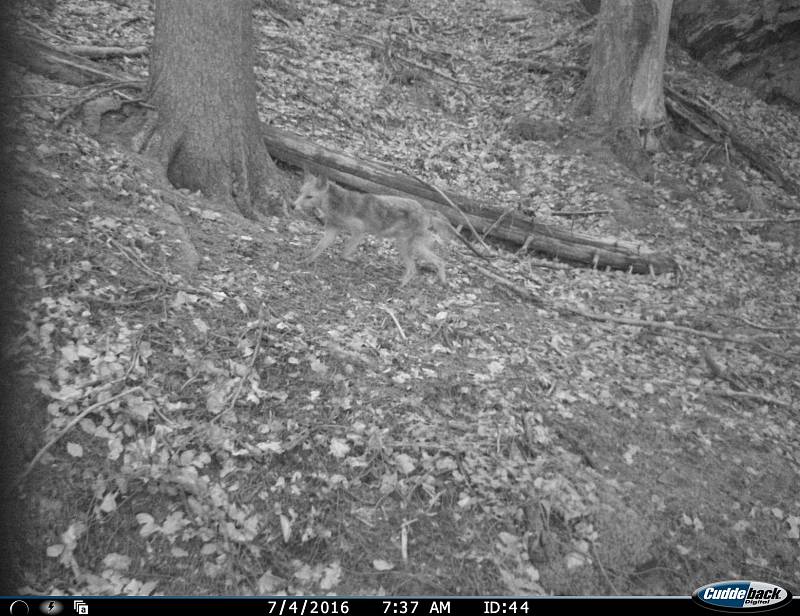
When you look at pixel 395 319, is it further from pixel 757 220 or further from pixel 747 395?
pixel 757 220

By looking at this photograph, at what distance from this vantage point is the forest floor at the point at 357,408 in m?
4.27

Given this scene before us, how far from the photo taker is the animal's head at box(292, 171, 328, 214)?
7562 millimetres

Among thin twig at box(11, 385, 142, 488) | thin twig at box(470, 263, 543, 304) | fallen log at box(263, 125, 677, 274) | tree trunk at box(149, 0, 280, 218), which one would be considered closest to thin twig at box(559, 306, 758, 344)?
thin twig at box(470, 263, 543, 304)

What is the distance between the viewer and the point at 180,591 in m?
3.93

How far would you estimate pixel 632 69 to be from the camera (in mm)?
11359

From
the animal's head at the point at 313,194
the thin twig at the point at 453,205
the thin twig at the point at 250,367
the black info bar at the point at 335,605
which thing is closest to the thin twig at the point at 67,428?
the thin twig at the point at 250,367

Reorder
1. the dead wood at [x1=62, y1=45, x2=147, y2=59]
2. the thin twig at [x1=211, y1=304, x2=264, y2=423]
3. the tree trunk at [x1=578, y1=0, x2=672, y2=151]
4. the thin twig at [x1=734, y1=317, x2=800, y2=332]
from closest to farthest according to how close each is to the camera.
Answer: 1. the thin twig at [x1=211, y1=304, x2=264, y2=423]
2. the thin twig at [x1=734, y1=317, x2=800, y2=332]
3. the dead wood at [x1=62, y1=45, x2=147, y2=59]
4. the tree trunk at [x1=578, y1=0, x2=672, y2=151]

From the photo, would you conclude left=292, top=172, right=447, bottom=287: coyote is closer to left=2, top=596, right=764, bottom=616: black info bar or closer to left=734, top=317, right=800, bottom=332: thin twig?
left=2, top=596, right=764, bottom=616: black info bar

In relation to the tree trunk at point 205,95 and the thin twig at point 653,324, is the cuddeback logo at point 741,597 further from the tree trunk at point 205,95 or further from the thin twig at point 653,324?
the tree trunk at point 205,95

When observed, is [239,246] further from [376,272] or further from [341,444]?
[341,444]

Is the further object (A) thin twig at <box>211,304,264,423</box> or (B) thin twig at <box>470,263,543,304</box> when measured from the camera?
(B) thin twig at <box>470,263,543,304</box>

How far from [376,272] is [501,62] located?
29.6 ft

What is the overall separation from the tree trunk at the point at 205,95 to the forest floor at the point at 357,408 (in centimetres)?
50

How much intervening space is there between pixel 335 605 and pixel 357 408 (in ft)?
5.98
